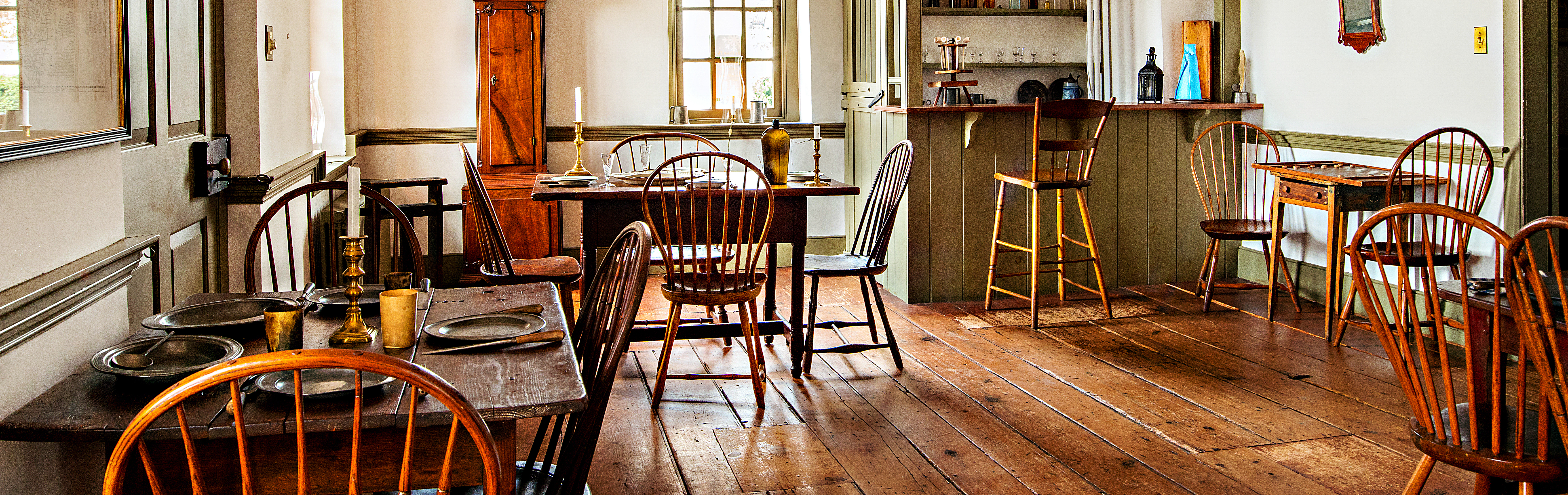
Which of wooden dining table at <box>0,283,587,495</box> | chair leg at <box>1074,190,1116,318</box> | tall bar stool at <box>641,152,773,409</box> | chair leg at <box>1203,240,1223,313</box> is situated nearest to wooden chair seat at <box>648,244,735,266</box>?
tall bar stool at <box>641,152,773,409</box>

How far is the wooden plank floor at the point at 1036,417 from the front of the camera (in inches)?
111

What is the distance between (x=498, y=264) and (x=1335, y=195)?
315cm

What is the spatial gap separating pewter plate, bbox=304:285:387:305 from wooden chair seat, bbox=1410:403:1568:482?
196 cm

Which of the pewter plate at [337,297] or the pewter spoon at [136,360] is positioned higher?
the pewter plate at [337,297]

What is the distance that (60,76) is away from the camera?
1.80 meters

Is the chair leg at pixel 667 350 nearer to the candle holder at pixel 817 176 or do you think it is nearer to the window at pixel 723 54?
the candle holder at pixel 817 176

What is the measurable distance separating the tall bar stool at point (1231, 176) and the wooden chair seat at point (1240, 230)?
3.5 inches

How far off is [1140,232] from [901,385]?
2.35 m

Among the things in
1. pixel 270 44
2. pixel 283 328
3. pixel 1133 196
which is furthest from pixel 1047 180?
pixel 283 328

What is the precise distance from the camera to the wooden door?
227 inches

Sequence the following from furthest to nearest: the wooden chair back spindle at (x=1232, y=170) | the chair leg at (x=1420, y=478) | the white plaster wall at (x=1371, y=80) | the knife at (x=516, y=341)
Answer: the wooden chair back spindle at (x=1232, y=170), the white plaster wall at (x=1371, y=80), the chair leg at (x=1420, y=478), the knife at (x=516, y=341)

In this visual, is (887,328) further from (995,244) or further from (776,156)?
(995,244)

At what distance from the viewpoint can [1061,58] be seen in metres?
6.84

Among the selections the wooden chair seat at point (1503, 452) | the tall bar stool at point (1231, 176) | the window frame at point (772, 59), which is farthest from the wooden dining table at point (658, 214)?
the window frame at point (772, 59)
